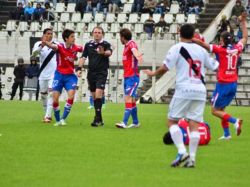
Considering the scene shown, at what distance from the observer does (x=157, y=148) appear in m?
17.9

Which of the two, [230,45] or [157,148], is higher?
[230,45]

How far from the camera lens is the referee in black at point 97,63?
23.2m

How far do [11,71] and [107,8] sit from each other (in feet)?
21.9

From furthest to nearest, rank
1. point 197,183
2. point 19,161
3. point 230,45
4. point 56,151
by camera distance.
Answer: point 230,45 < point 56,151 < point 19,161 < point 197,183

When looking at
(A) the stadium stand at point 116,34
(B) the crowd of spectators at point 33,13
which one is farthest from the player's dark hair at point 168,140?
(B) the crowd of spectators at point 33,13

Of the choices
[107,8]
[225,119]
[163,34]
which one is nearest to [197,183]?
[225,119]

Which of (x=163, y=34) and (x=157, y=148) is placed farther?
(x=163, y=34)

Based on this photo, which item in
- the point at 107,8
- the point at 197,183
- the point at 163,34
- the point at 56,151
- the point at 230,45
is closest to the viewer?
the point at 197,183

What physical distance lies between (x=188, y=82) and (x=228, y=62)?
5.58m

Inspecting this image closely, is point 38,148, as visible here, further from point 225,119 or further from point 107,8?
point 107,8

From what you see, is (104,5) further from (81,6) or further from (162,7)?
(162,7)

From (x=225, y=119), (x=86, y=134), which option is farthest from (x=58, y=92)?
(x=225, y=119)

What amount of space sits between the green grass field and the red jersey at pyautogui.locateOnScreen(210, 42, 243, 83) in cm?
122

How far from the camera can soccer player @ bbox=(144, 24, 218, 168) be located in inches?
589
